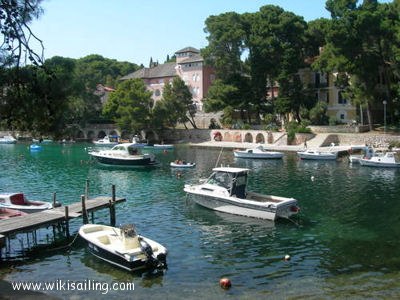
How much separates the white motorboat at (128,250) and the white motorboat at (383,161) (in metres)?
40.5

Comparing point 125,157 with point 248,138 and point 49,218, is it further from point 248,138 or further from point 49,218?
point 248,138

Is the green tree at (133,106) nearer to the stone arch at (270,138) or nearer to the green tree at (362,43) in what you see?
the stone arch at (270,138)

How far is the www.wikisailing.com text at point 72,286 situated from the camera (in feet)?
64.1

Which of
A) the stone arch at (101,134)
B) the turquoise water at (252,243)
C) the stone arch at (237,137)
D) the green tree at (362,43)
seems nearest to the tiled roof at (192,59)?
the stone arch at (101,134)

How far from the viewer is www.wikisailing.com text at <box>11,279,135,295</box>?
1955cm

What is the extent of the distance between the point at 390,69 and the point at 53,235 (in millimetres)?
62091

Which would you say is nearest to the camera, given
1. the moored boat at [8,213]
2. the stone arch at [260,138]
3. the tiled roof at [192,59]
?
the moored boat at [8,213]

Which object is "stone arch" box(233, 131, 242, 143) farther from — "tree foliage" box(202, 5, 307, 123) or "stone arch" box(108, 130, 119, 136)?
"stone arch" box(108, 130, 119, 136)

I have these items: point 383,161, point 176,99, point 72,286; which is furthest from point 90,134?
point 72,286

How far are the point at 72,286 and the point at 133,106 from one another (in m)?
75.6

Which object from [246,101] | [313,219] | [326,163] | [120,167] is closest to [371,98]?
[326,163]

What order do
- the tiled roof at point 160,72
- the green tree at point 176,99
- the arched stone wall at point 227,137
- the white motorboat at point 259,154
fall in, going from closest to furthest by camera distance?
the white motorboat at point 259,154 < the arched stone wall at point 227,137 < the green tree at point 176,99 < the tiled roof at point 160,72

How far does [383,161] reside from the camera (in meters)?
56.4

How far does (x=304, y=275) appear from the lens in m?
20.9
